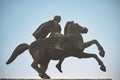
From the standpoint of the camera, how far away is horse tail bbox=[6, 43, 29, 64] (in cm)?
1115

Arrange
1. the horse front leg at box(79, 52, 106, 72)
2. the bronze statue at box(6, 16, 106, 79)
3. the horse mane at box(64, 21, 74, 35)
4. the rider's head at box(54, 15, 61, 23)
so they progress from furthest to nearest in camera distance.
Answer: the rider's head at box(54, 15, 61, 23) < the horse mane at box(64, 21, 74, 35) < the bronze statue at box(6, 16, 106, 79) < the horse front leg at box(79, 52, 106, 72)

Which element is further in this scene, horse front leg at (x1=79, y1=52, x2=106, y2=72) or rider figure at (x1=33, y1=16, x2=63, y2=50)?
rider figure at (x1=33, y1=16, x2=63, y2=50)

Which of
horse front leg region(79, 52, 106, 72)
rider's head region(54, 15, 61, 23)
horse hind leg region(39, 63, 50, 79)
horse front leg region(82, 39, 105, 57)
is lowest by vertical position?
horse hind leg region(39, 63, 50, 79)

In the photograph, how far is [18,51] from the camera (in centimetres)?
1121

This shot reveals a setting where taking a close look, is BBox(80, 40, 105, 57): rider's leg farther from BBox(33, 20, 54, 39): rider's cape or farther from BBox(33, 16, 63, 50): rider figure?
BBox(33, 20, 54, 39): rider's cape

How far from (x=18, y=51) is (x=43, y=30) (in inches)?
36.7

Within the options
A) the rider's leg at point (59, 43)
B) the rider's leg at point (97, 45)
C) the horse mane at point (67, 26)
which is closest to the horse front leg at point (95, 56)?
the rider's leg at point (97, 45)

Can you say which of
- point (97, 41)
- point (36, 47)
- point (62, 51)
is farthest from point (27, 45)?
point (97, 41)

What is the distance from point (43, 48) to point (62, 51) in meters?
0.54

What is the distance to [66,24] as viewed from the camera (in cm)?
1120

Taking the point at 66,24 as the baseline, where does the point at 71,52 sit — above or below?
below

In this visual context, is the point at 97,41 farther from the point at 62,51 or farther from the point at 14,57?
the point at 14,57

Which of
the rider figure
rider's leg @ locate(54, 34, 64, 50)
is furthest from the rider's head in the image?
rider's leg @ locate(54, 34, 64, 50)

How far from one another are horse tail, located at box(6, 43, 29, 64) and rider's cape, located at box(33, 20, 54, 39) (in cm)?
46
